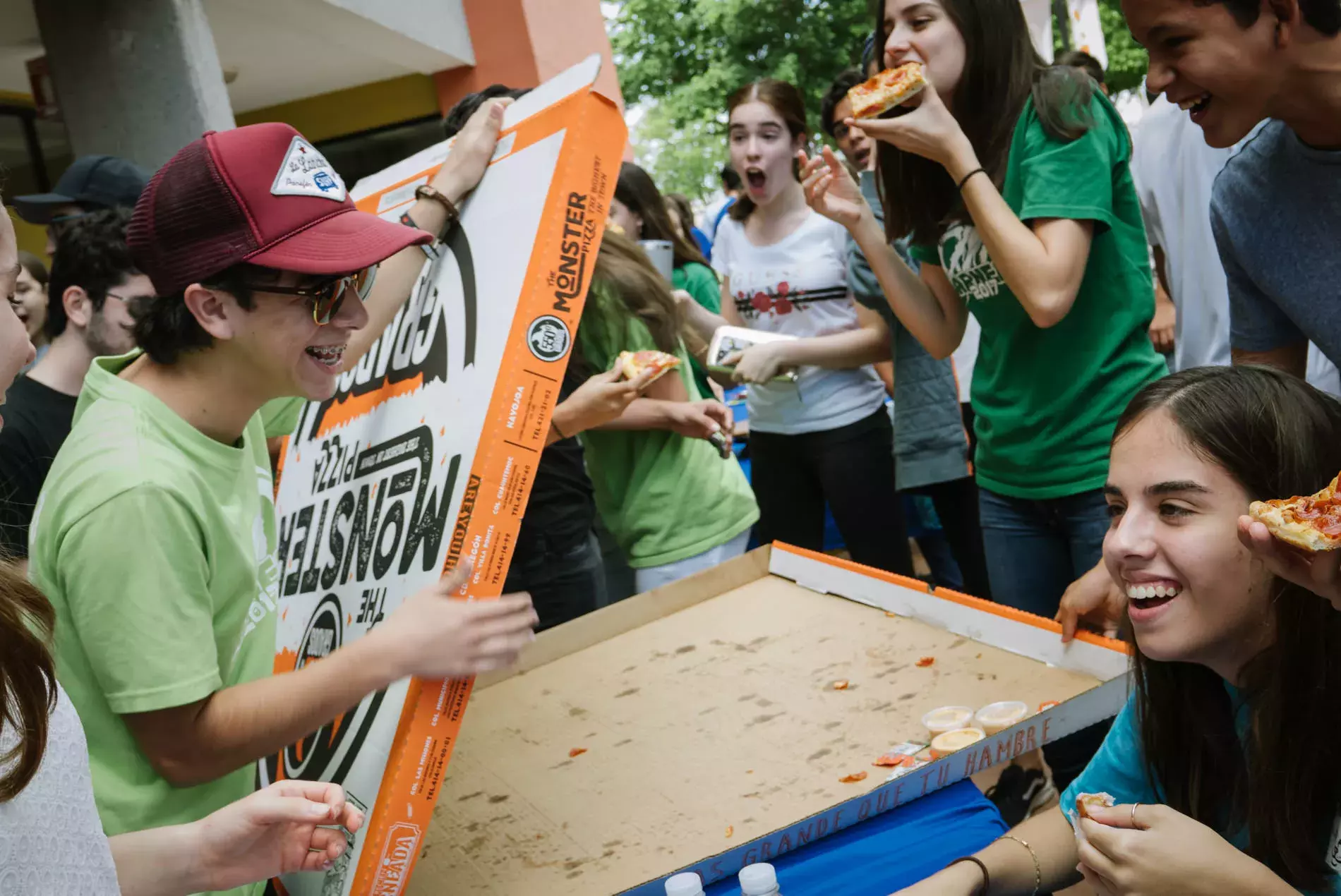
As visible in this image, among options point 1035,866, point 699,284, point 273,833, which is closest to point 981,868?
point 1035,866

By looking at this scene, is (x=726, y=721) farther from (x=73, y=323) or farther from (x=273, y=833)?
(x=73, y=323)

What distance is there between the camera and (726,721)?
2.06m

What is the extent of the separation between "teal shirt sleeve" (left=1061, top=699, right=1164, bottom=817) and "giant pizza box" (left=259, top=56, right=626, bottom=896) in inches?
33.8

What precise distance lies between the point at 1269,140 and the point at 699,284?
2.91 meters

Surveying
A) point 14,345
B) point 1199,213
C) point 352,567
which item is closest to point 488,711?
point 352,567

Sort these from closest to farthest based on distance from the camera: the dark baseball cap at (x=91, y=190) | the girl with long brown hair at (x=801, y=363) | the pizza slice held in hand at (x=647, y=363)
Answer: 1. the pizza slice held in hand at (x=647, y=363)
2. the dark baseball cap at (x=91, y=190)
3. the girl with long brown hair at (x=801, y=363)

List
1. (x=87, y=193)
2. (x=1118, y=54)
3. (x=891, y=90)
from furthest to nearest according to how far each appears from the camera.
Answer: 1. (x=1118, y=54)
2. (x=87, y=193)
3. (x=891, y=90)

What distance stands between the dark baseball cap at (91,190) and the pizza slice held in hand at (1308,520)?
122 inches

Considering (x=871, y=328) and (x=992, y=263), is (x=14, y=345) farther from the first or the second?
(x=871, y=328)

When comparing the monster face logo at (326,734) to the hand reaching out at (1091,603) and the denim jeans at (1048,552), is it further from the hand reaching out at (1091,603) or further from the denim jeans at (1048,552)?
the denim jeans at (1048,552)

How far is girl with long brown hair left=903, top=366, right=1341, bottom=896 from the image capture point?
4.24 feet

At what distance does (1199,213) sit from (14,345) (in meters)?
2.65

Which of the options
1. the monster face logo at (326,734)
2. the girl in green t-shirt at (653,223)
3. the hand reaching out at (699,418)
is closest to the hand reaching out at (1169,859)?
the monster face logo at (326,734)

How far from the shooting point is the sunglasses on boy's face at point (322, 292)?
1614 millimetres
